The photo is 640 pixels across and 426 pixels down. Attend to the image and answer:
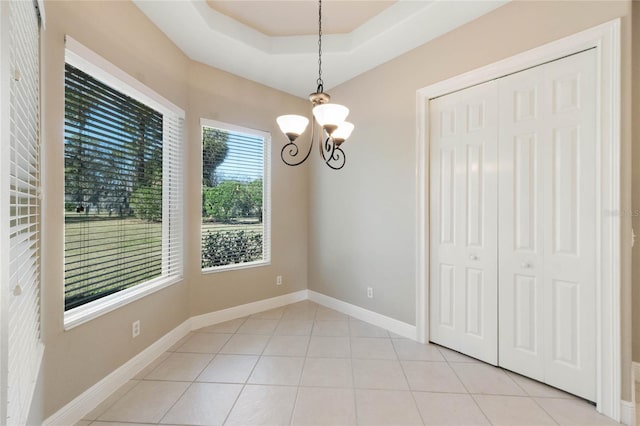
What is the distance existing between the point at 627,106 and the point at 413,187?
4.90 feet

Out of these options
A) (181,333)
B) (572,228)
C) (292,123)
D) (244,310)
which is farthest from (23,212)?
(572,228)

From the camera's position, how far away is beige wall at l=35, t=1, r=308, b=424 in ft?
5.38

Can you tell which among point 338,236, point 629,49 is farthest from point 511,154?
point 338,236

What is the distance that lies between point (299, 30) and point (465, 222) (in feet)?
8.05

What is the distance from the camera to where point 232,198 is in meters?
3.40

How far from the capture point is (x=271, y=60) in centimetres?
302

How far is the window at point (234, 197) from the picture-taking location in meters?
3.21

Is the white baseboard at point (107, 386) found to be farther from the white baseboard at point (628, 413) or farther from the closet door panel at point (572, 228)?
the white baseboard at point (628, 413)

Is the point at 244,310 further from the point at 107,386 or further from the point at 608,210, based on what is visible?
the point at 608,210

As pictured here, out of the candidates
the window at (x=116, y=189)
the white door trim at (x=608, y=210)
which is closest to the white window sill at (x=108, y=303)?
the window at (x=116, y=189)

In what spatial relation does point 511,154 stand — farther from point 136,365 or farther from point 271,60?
point 136,365

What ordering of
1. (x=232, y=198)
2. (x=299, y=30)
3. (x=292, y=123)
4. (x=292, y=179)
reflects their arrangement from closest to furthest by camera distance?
(x=292, y=123) → (x=299, y=30) → (x=232, y=198) → (x=292, y=179)

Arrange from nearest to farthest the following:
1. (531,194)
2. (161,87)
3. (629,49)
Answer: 1. (629,49)
2. (531,194)
3. (161,87)

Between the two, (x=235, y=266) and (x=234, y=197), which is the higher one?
(x=234, y=197)
